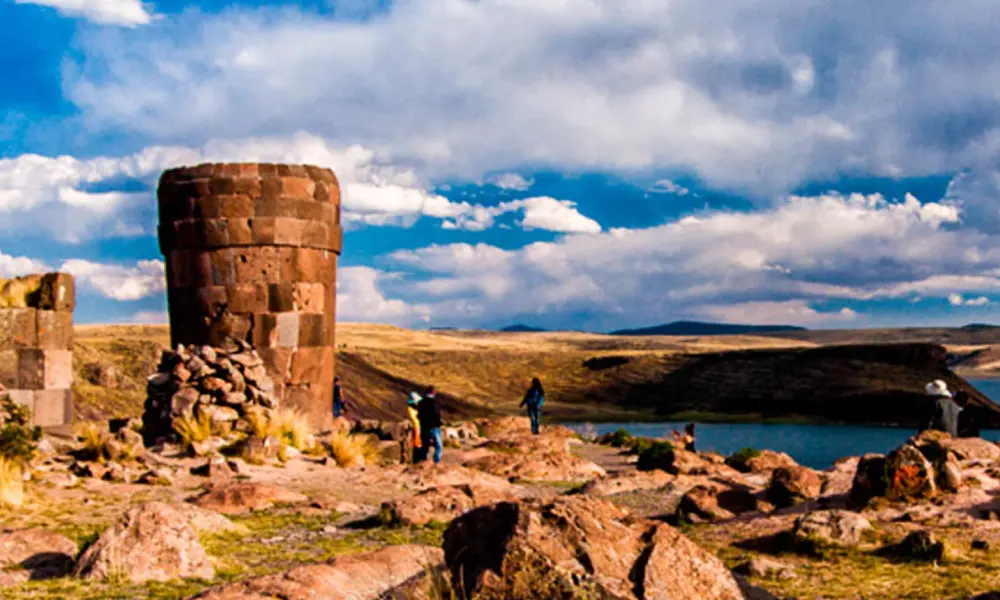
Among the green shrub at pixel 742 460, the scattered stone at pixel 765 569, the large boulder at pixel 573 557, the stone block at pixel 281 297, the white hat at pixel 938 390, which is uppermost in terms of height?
the stone block at pixel 281 297

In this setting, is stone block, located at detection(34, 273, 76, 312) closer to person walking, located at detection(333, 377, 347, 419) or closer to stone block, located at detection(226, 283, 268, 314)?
stone block, located at detection(226, 283, 268, 314)

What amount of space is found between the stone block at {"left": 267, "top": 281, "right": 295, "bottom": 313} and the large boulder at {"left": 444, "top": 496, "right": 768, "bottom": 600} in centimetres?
1336

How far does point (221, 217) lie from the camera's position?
18688 millimetres

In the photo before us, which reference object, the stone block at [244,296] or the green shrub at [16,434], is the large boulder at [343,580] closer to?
the green shrub at [16,434]

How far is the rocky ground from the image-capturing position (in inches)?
233

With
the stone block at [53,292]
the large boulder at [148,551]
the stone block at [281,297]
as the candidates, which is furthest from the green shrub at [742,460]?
the large boulder at [148,551]

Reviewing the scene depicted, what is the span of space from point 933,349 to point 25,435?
70.3 meters

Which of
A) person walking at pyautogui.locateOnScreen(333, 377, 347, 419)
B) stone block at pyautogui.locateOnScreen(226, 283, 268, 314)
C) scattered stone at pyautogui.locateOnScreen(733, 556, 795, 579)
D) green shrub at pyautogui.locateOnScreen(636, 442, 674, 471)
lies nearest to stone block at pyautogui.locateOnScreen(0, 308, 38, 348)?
stone block at pyautogui.locateOnScreen(226, 283, 268, 314)

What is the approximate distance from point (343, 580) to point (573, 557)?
5.58 ft

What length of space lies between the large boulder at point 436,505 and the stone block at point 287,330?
25.4ft

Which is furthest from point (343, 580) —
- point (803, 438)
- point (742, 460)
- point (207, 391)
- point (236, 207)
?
point (803, 438)

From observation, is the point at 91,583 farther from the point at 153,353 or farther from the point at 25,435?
the point at 153,353

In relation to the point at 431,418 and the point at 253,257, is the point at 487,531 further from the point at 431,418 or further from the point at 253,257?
the point at 253,257

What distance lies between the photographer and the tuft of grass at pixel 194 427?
56.5 ft
